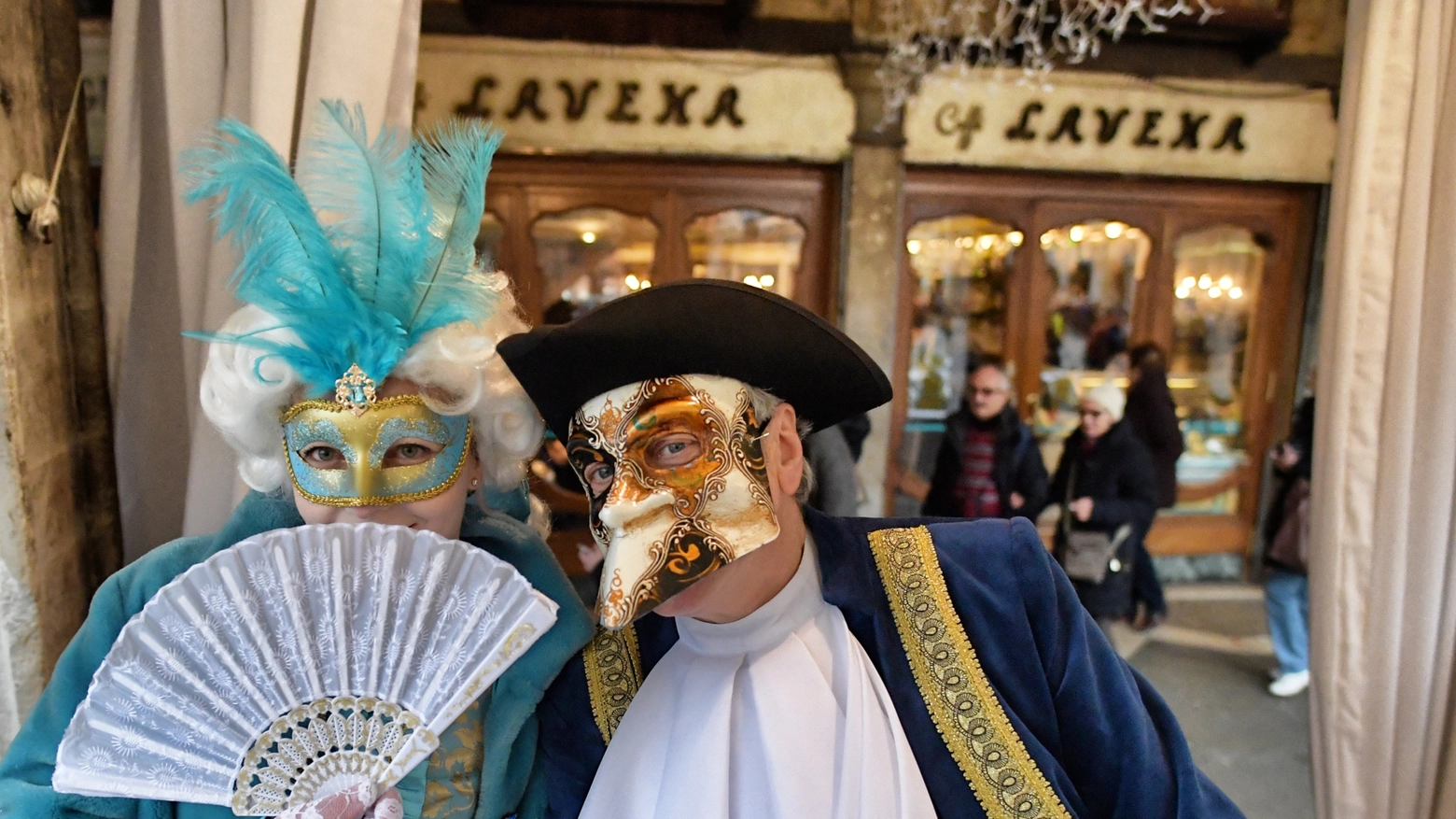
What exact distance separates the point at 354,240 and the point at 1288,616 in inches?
150

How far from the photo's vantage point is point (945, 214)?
12.4ft

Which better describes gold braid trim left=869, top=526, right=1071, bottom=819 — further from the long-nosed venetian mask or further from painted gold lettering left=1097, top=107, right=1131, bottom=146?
painted gold lettering left=1097, top=107, right=1131, bottom=146

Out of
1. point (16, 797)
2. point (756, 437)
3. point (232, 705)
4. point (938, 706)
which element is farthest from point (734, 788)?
point (16, 797)

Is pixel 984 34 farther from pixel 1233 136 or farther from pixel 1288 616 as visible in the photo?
pixel 1288 616

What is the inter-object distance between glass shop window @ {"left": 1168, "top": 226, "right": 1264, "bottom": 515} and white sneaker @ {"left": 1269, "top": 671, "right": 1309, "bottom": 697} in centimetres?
123

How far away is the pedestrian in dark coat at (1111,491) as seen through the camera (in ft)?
9.57

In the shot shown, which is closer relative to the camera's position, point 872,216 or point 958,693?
point 958,693

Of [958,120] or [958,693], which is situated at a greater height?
[958,120]

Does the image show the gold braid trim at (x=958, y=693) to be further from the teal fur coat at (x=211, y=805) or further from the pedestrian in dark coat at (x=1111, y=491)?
the pedestrian in dark coat at (x=1111, y=491)

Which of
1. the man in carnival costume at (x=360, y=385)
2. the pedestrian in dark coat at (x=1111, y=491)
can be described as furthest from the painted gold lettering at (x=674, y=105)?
the man in carnival costume at (x=360, y=385)

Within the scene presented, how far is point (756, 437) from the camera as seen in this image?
3.22ft

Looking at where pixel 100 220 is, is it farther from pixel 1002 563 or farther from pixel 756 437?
pixel 1002 563

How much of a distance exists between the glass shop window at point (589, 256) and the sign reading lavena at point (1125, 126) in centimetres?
136

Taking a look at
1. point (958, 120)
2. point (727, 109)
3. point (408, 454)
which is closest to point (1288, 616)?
point (958, 120)
